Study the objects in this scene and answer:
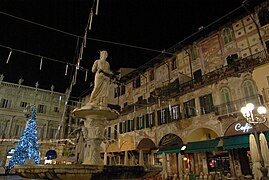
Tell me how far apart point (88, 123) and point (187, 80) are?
1435 centimetres

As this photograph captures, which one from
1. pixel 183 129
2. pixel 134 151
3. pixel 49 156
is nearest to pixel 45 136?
pixel 49 156

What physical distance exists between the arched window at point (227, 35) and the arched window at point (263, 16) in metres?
2.51

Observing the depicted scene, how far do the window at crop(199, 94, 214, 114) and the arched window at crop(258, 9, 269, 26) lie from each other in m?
7.24

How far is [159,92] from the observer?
21.2 m

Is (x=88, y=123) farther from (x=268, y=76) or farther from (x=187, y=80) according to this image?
(x=187, y=80)

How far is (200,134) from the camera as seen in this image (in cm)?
1781

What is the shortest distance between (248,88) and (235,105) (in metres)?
1.64

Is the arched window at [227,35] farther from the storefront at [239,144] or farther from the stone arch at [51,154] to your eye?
the stone arch at [51,154]

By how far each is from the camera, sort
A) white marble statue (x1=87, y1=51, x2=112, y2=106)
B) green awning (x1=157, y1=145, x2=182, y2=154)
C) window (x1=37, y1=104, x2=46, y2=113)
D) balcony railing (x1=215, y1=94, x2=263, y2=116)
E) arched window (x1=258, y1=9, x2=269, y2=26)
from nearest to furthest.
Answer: white marble statue (x1=87, y1=51, x2=112, y2=106) < balcony railing (x1=215, y1=94, x2=263, y2=116) < arched window (x1=258, y1=9, x2=269, y2=26) < green awning (x1=157, y1=145, x2=182, y2=154) < window (x1=37, y1=104, x2=46, y2=113)

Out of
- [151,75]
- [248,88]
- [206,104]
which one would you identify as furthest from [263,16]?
[151,75]

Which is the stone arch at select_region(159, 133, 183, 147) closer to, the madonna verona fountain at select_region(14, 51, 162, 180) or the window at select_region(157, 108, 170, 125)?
the window at select_region(157, 108, 170, 125)

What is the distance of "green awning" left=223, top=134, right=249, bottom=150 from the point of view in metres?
12.9

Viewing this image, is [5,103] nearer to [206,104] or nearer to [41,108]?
[41,108]

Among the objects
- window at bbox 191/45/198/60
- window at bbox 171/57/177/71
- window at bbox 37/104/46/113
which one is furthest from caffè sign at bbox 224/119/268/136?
window at bbox 37/104/46/113
